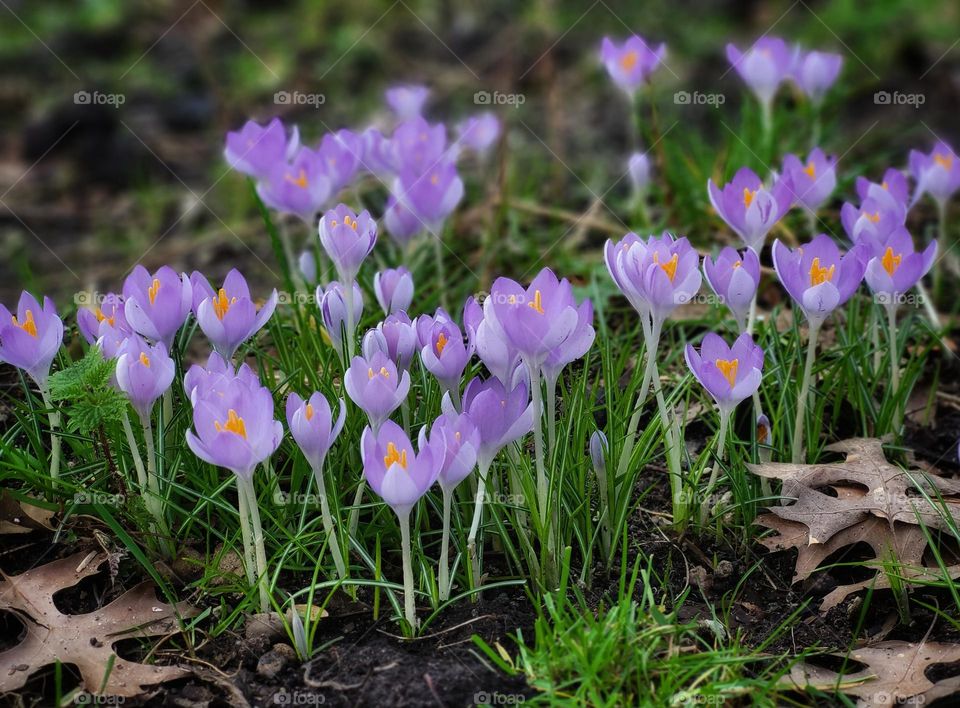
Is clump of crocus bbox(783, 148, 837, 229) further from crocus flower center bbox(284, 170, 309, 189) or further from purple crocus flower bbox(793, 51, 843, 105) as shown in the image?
crocus flower center bbox(284, 170, 309, 189)

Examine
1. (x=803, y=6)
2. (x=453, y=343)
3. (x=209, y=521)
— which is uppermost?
(x=803, y=6)

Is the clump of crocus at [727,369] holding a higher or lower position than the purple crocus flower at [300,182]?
lower

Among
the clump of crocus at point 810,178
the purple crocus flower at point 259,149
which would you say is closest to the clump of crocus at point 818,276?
the clump of crocus at point 810,178

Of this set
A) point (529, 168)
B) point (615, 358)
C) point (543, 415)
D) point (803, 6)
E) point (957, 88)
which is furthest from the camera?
point (803, 6)

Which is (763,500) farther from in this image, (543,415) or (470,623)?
(470,623)

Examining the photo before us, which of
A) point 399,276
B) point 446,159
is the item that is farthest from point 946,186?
point 399,276

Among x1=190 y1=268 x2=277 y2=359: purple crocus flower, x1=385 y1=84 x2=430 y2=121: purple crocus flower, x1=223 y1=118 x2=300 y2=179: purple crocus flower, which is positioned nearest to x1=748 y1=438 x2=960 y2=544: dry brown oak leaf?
x1=190 y1=268 x2=277 y2=359: purple crocus flower

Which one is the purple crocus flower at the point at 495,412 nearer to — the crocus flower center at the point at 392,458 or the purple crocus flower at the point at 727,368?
the crocus flower center at the point at 392,458
